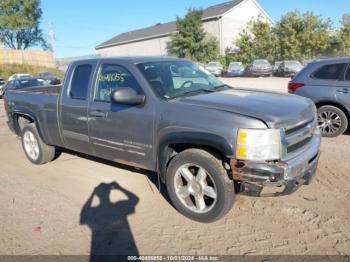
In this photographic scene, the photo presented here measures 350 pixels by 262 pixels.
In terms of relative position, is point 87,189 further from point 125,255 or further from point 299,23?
point 299,23

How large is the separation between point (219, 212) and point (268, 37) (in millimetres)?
36434

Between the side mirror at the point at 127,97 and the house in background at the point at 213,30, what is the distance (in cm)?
4055

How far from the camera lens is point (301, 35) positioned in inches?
1405

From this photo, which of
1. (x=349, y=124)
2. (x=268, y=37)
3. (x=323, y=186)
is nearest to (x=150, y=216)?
(x=323, y=186)

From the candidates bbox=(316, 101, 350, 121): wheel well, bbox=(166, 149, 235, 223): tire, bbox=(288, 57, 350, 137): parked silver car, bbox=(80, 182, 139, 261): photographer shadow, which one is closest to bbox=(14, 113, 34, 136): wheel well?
bbox=(80, 182, 139, 261): photographer shadow

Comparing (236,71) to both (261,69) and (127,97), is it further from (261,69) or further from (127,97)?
(127,97)

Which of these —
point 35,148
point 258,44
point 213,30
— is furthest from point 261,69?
point 35,148

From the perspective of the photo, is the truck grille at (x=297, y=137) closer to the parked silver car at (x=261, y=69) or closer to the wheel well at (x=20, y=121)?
the wheel well at (x=20, y=121)

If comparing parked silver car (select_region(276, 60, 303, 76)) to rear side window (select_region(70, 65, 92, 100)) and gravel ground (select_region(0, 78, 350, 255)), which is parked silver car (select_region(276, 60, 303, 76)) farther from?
rear side window (select_region(70, 65, 92, 100))

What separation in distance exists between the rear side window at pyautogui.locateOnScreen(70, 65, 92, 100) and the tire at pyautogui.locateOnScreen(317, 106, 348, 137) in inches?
197

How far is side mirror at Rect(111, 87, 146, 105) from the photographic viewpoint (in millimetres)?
4051

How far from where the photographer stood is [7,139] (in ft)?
A: 29.2

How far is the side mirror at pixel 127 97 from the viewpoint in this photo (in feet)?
13.3

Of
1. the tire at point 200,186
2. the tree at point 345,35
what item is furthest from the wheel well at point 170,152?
the tree at point 345,35
